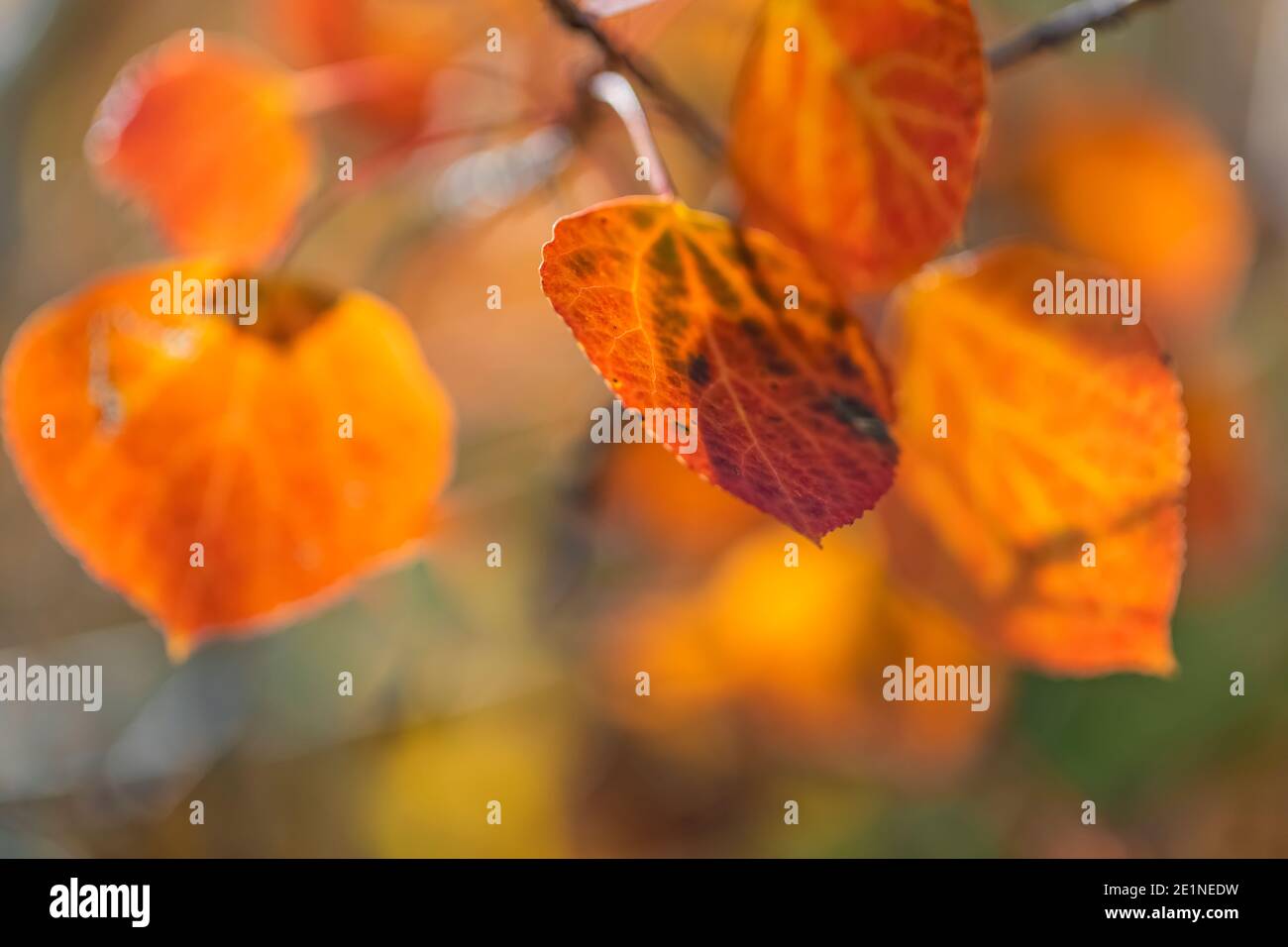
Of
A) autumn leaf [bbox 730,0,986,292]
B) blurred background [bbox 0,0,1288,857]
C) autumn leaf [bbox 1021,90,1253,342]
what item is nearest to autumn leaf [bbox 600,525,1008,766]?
blurred background [bbox 0,0,1288,857]

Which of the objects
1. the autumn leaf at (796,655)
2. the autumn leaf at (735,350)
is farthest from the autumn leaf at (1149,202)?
the autumn leaf at (735,350)

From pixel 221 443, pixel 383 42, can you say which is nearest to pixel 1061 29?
pixel 221 443

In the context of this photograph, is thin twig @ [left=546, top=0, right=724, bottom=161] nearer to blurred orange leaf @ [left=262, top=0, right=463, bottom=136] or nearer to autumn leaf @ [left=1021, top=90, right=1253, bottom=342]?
blurred orange leaf @ [left=262, top=0, right=463, bottom=136]

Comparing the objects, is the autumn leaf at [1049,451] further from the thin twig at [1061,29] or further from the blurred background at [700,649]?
the blurred background at [700,649]

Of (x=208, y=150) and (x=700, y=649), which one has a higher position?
(x=208, y=150)

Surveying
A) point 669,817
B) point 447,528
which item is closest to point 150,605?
point 447,528

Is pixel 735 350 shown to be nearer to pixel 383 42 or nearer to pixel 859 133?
pixel 859 133
